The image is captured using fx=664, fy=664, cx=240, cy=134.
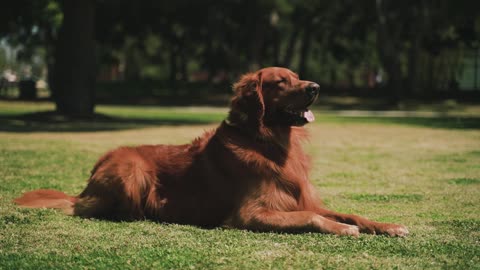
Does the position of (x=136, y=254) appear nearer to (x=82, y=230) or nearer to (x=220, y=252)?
(x=220, y=252)

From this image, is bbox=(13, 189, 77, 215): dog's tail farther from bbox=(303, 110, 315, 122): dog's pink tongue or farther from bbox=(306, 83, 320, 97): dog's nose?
bbox=(306, 83, 320, 97): dog's nose

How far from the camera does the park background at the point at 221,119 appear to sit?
17.7 feet

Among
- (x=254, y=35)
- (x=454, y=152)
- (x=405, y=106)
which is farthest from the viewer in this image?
(x=254, y=35)

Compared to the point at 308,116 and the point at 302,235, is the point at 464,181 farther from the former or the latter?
the point at 302,235

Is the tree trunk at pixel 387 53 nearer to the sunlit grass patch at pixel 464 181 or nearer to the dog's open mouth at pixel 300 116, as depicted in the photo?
the sunlit grass patch at pixel 464 181

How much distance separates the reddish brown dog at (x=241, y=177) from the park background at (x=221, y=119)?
204mm

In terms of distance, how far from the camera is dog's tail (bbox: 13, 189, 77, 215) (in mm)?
7426

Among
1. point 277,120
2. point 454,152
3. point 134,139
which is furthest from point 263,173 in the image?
point 134,139

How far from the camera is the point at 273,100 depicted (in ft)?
21.5

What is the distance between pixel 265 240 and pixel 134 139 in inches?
463

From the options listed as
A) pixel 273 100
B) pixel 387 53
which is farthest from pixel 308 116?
pixel 387 53

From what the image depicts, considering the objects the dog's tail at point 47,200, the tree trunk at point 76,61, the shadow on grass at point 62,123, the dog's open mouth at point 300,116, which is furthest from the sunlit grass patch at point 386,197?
the tree trunk at point 76,61

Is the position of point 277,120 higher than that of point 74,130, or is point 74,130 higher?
point 277,120

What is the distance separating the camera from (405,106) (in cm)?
3844
